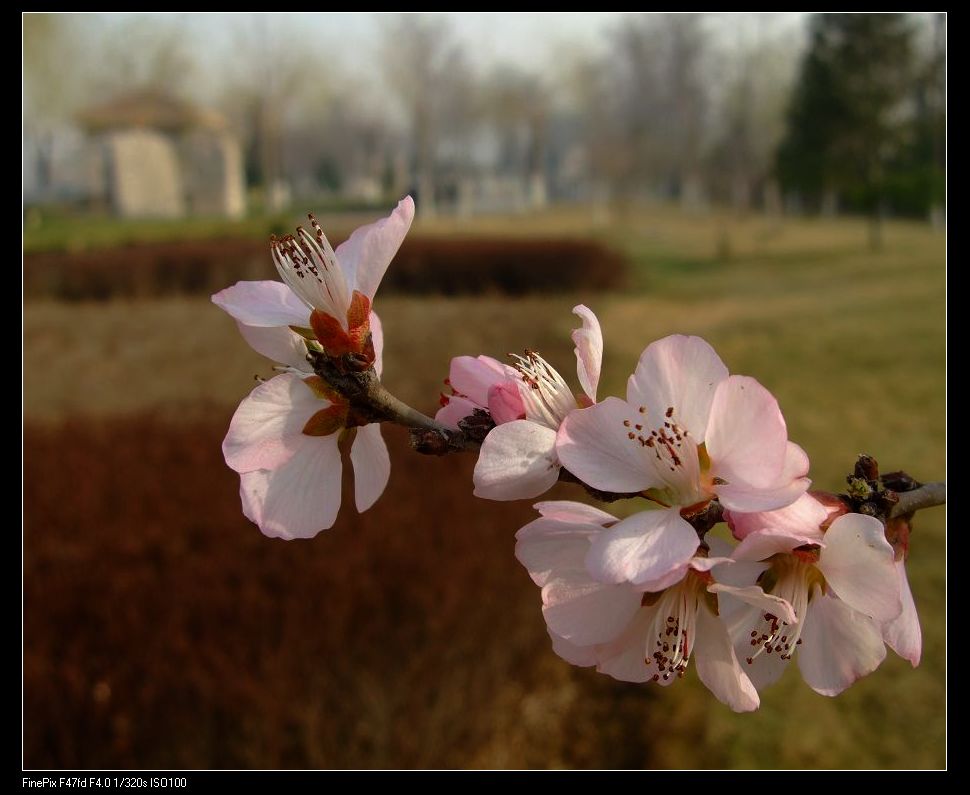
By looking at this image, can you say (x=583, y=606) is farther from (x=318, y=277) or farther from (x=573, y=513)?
(x=318, y=277)

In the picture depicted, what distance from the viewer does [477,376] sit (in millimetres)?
555

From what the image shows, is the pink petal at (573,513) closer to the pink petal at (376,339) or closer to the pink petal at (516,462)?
the pink petal at (516,462)

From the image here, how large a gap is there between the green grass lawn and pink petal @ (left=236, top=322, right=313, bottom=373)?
214 cm

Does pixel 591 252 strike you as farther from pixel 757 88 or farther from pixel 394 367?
pixel 757 88

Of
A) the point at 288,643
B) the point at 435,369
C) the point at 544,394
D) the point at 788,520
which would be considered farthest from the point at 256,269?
the point at 788,520

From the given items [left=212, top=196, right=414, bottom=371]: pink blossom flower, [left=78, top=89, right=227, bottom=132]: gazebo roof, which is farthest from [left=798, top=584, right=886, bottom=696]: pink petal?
[left=78, top=89, right=227, bottom=132]: gazebo roof

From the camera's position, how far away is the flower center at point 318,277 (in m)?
0.57

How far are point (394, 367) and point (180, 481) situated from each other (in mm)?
3876

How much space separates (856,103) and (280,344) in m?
12.8

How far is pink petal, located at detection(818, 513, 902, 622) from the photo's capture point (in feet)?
1.59

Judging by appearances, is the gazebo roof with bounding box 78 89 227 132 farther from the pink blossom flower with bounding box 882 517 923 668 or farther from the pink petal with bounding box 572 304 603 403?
the pink blossom flower with bounding box 882 517 923 668

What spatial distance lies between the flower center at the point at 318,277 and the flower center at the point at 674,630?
268mm

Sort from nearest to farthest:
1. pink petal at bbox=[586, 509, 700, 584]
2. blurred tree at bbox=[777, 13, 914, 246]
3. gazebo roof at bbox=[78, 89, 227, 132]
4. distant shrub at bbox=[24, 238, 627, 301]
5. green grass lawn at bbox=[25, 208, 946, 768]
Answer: pink petal at bbox=[586, 509, 700, 584] < green grass lawn at bbox=[25, 208, 946, 768] < distant shrub at bbox=[24, 238, 627, 301] < blurred tree at bbox=[777, 13, 914, 246] < gazebo roof at bbox=[78, 89, 227, 132]

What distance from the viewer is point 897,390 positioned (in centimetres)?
705
